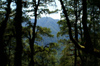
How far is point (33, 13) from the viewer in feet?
39.9

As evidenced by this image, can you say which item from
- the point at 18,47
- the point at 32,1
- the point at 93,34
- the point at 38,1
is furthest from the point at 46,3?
the point at 18,47

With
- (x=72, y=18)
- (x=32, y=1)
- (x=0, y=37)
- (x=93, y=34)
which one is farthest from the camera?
(x=72, y=18)

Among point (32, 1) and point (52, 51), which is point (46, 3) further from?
point (52, 51)

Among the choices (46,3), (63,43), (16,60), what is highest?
(46,3)

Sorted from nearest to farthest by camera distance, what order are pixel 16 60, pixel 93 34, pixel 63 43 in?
1. pixel 16 60
2. pixel 93 34
3. pixel 63 43

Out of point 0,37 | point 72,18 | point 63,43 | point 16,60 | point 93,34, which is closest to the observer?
point 16,60

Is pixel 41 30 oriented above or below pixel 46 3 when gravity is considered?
below

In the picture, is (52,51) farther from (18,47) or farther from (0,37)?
(18,47)

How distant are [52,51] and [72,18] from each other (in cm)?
672

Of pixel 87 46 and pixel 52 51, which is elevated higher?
pixel 87 46

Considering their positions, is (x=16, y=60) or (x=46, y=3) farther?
(x=46, y=3)

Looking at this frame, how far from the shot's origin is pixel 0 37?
6922 mm

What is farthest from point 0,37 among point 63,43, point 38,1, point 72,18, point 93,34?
point 63,43

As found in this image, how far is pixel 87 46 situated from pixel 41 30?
1055 cm
